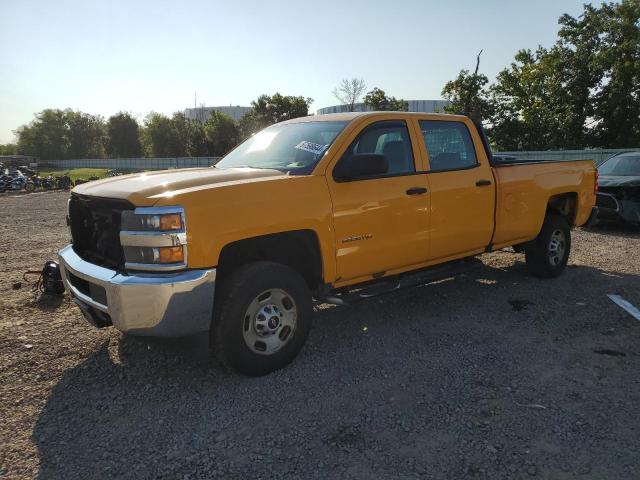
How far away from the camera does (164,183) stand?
3527 millimetres

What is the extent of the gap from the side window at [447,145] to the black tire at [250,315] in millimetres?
1934

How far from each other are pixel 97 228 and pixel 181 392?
1361 millimetres

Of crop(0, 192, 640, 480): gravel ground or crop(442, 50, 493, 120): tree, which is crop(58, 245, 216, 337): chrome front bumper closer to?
crop(0, 192, 640, 480): gravel ground

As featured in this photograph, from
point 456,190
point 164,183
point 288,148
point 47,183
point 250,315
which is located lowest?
point 47,183

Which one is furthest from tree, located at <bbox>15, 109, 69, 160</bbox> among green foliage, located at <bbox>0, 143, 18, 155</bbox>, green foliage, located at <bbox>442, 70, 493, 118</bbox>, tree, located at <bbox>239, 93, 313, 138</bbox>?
green foliage, located at <bbox>442, 70, 493, 118</bbox>

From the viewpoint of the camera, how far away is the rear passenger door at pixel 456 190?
4.72m

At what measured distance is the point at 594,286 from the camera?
6.05 meters

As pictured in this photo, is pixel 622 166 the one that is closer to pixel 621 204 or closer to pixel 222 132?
pixel 621 204

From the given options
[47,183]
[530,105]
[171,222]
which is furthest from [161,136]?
[171,222]

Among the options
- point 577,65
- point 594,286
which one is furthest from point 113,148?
point 594,286

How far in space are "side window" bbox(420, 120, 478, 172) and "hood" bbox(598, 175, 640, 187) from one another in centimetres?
601

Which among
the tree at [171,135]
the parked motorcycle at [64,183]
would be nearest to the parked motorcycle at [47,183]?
the parked motorcycle at [64,183]

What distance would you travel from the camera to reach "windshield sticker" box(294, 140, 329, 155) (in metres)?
4.11

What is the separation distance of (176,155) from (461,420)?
80.1 m
